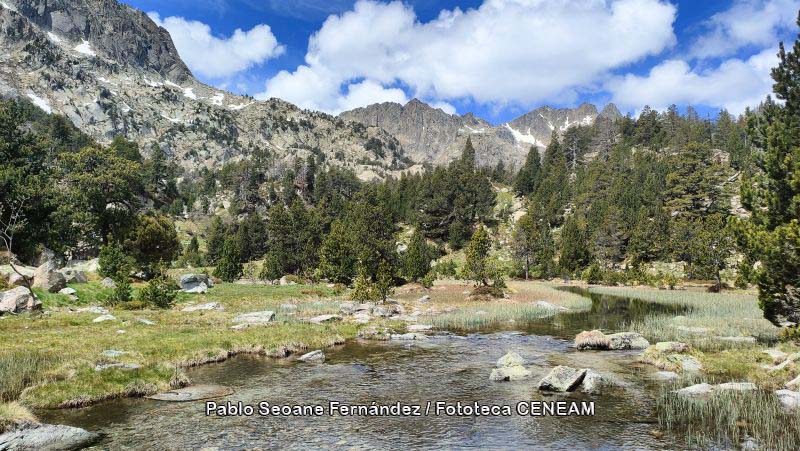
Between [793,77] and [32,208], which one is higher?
[793,77]

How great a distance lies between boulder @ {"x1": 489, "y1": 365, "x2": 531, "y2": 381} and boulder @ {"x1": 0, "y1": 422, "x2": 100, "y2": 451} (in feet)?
54.0

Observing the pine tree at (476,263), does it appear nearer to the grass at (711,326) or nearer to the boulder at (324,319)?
the grass at (711,326)

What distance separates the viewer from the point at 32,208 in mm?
62250

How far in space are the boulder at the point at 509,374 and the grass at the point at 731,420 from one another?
233 inches

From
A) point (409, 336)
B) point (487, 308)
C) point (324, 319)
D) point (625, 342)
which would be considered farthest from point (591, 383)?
point (487, 308)

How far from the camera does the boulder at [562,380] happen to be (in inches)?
820

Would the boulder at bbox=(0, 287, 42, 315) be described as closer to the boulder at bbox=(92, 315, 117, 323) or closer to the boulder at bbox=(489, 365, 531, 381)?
the boulder at bbox=(92, 315, 117, 323)

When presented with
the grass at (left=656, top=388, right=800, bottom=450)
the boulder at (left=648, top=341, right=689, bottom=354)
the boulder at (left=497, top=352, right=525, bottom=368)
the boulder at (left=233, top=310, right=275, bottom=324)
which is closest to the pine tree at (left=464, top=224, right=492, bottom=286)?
the boulder at (left=233, top=310, right=275, bottom=324)

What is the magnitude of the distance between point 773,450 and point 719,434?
5.87ft

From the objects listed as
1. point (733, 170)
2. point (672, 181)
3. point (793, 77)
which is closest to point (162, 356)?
point (793, 77)

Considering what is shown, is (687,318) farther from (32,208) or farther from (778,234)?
(32,208)

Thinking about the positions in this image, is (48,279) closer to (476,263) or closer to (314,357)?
(314,357)

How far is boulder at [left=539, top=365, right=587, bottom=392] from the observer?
2083cm

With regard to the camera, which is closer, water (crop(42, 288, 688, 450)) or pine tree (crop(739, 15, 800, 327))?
water (crop(42, 288, 688, 450))
